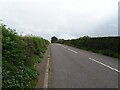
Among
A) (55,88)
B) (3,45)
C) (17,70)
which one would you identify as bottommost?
(55,88)

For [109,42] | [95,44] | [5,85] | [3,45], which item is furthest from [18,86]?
[95,44]

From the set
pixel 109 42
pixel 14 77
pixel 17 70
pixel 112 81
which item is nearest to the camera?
pixel 14 77

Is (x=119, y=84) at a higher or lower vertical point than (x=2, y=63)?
lower

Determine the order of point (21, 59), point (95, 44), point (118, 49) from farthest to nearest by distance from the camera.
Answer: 1. point (95, 44)
2. point (118, 49)
3. point (21, 59)

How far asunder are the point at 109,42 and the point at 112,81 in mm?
22632

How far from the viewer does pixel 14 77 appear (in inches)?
349

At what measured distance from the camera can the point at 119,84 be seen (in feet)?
32.8

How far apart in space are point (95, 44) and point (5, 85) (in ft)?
109

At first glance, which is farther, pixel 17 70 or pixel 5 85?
pixel 17 70

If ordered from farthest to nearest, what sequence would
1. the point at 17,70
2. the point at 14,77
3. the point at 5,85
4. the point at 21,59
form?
the point at 21,59, the point at 17,70, the point at 14,77, the point at 5,85

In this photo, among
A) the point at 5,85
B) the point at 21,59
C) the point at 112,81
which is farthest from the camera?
the point at 21,59

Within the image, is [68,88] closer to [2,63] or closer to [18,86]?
[18,86]

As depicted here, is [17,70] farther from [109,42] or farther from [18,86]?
[109,42]

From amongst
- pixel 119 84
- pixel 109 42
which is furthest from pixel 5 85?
pixel 109 42
